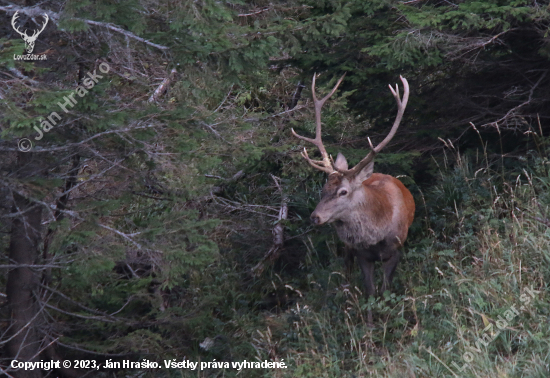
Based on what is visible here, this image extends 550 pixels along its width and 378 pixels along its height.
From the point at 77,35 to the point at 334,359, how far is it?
3.81 meters

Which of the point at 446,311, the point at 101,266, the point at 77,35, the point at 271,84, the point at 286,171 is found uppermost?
the point at 77,35

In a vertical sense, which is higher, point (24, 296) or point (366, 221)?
point (366, 221)

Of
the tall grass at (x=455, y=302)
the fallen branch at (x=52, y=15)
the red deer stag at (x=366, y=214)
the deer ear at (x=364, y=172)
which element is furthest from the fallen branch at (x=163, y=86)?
the tall grass at (x=455, y=302)

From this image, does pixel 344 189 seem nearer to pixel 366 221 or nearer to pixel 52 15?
pixel 366 221

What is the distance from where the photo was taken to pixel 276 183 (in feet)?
29.8

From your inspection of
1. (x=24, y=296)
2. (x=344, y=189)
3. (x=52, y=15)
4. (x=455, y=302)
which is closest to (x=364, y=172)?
(x=344, y=189)

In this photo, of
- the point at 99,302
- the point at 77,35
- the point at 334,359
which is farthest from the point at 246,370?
the point at 77,35

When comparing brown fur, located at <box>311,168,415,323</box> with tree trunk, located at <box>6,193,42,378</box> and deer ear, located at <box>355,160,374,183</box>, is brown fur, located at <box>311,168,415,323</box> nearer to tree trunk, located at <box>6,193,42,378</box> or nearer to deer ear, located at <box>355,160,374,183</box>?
deer ear, located at <box>355,160,374,183</box>

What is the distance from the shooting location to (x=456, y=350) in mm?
4863

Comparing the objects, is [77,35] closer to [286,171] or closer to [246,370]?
[286,171]

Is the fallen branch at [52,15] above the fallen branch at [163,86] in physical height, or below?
above

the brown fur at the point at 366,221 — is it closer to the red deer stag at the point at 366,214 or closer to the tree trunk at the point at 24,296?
the red deer stag at the point at 366,214

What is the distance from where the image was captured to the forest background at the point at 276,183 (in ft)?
16.9

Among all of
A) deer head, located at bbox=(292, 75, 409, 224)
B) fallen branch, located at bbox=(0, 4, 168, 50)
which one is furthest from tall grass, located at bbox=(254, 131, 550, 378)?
fallen branch, located at bbox=(0, 4, 168, 50)
